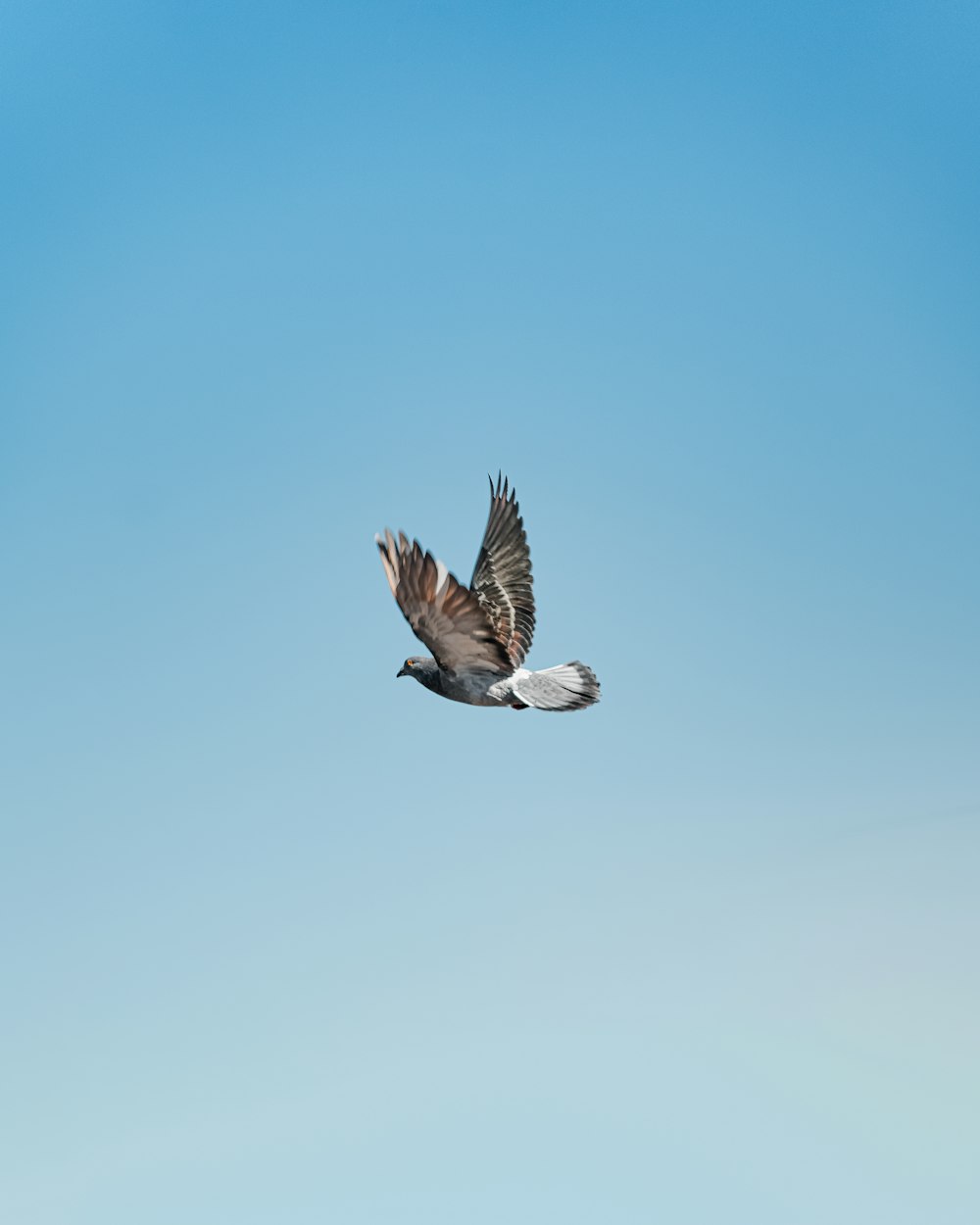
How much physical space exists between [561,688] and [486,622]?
2.30 meters

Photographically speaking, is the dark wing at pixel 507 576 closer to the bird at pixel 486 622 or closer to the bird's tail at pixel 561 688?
the bird at pixel 486 622

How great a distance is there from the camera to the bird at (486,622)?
20984 millimetres

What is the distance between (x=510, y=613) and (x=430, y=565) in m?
5.73

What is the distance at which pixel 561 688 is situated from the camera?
23.8m

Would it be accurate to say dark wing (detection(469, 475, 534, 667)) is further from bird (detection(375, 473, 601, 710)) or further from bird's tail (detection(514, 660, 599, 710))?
bird's tail (detection(514, 660, 599, 710))

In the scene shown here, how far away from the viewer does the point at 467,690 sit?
2348 cm

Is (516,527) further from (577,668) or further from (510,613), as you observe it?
(577,668)

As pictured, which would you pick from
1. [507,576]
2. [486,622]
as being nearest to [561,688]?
[486,622]

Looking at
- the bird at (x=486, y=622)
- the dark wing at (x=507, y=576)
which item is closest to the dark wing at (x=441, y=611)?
the bird at (x=486, y=622)

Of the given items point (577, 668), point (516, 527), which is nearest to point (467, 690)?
point (577, 668)

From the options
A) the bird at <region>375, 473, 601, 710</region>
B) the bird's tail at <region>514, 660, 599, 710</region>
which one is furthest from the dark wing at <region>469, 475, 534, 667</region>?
the bird's tail at <region>514, 660, 599, 710</region>

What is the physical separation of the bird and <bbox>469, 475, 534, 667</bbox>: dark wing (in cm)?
2

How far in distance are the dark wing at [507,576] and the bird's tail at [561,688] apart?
150 cm

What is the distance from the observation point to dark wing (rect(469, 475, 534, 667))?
26.1 metres
